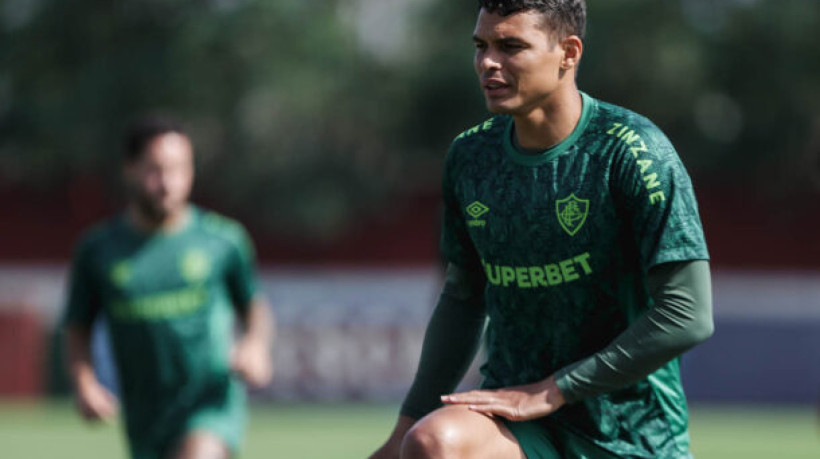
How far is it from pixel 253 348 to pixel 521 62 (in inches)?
154

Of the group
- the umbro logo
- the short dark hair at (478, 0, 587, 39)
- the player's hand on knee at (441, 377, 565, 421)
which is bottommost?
the player's hand on knee at (441, 377, 565, 421)

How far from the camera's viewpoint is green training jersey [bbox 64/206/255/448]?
24.9 feet

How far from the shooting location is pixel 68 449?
15141 mm

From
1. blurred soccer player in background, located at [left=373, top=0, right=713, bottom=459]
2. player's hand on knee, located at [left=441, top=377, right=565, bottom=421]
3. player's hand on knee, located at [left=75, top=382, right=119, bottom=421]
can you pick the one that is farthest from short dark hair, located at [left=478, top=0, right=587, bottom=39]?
player's hand on knee, located at [left=75, top=382, right=119, bottom=421]

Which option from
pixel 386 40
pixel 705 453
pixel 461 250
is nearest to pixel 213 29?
pixel 386 40

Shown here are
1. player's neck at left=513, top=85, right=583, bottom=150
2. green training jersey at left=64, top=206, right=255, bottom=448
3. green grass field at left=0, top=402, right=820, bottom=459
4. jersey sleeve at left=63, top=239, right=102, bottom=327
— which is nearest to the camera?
player's neck at left=513, top=85, right=583, bottom=150

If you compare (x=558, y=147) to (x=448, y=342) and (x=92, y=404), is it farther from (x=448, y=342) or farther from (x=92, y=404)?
(x=92, y=404)

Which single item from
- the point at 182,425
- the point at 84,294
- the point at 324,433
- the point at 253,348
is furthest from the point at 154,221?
the point at 324,433

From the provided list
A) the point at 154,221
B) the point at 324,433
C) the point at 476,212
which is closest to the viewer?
the point at 476,212

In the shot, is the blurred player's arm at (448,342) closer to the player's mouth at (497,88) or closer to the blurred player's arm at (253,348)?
the player's mouth at (497,88)

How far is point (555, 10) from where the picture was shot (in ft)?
13.7

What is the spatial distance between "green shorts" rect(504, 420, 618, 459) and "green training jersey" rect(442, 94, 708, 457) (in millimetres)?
27

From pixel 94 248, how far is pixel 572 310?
14.0ft

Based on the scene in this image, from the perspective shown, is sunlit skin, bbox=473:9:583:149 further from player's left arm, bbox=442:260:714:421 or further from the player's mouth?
player's left arm, bbox=442:260:714:421
